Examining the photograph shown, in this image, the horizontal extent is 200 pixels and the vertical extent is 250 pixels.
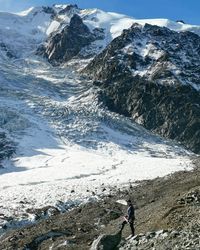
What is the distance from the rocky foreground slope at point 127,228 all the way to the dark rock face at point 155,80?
8806 cm

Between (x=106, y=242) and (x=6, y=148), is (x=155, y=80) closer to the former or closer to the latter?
(x=6, y=148)

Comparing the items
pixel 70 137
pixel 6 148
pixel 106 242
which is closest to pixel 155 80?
pixel 70 137

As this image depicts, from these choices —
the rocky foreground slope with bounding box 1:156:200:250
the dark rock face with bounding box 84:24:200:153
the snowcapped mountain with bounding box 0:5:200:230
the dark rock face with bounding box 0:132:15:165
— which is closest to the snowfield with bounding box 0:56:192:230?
the snowcapped mountain with bounding box 0:5:200:230

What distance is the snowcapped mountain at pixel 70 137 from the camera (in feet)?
186

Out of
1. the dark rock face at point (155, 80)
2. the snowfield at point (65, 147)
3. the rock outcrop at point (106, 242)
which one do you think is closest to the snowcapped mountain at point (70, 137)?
the snowfield at point (65, 147)

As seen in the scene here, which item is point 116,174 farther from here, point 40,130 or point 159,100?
point 159,100

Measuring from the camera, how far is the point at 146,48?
170m

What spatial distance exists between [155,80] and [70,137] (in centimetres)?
4978

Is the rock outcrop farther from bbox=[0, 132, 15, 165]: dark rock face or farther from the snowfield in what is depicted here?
bbox=[0, 132, 15, 165]: dark rock face

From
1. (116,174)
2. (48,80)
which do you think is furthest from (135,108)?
(116,174)

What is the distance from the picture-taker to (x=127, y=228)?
29.8 meters

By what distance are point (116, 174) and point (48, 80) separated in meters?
94.3

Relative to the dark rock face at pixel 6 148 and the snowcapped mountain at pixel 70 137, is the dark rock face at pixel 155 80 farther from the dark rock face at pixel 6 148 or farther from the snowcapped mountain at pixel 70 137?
the dark rock face at pixel 6 148

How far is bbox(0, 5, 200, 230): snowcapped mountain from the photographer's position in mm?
56656
